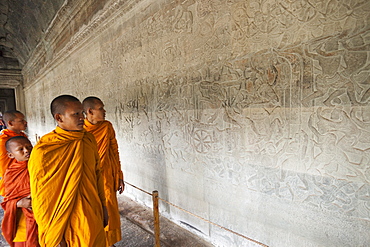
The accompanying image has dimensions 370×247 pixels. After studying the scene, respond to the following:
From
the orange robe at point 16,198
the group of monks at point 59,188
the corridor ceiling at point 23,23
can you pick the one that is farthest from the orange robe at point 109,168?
the corridor ceiling at point 23,23

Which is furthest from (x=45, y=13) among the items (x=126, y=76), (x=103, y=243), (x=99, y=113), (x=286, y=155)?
(x=286, y=155)

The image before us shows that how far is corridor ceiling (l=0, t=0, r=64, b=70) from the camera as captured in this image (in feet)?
25.2

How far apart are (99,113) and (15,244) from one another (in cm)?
177

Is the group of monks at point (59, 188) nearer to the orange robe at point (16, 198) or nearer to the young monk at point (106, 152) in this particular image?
the orange robe at point (16, 198)

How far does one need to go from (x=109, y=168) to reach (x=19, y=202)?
105 cm

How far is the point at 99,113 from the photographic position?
2.81m

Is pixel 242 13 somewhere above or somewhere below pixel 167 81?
above

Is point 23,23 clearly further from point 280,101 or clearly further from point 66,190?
point 280,101

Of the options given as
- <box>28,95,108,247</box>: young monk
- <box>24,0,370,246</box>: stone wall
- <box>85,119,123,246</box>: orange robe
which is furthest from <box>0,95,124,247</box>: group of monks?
<box>24,0,370,246</box>: stone wall

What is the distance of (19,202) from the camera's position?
6.51 feet

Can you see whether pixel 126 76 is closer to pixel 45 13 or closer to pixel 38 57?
pixel 45 13

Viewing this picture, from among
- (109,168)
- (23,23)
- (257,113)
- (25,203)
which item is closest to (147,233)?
(109,168)

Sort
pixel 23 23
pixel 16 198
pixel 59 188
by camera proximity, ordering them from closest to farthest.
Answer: pixel 59 188, pixel 16 198, pixel 23 23

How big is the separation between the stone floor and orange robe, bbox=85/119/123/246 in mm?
346
